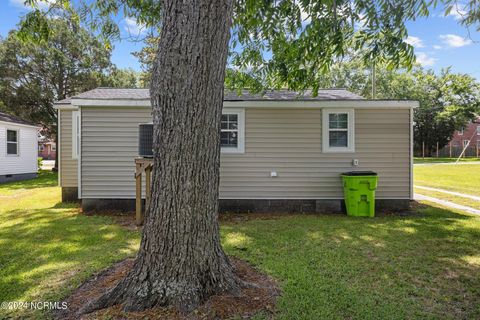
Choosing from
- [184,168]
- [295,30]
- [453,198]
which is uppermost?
[295,30]

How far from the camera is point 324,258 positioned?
4023 mm

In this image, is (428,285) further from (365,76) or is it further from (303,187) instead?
(365,76)

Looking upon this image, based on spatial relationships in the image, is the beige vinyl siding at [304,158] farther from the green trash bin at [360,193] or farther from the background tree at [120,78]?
the background tree at [120,78]

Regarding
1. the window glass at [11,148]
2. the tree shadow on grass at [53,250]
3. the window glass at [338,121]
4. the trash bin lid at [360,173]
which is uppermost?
the window glass at [338,121]

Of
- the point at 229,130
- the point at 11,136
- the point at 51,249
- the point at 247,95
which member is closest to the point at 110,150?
the point at 229,130

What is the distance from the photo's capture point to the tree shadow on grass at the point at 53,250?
126 inches

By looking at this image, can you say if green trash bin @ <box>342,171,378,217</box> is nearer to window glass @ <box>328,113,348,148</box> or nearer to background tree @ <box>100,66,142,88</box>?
window glass @ <box>328,113,348,148</box>

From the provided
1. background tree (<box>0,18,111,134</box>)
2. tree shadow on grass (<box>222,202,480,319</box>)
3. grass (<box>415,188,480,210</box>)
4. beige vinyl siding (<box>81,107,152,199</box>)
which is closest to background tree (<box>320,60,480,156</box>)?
background tree (<box>0,18,111,134</box>)

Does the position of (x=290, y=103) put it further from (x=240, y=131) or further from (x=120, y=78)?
(x=120, y=78)

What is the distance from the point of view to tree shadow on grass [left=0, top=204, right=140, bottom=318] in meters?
3.19

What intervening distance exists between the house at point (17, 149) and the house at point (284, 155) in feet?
27.4

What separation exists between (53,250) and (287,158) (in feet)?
16.4

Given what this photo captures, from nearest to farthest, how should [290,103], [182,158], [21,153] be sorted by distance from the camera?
[182,158]
[290,103]
[21,153]

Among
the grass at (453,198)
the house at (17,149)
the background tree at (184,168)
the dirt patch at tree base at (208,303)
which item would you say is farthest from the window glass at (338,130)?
the house at (17,149)
